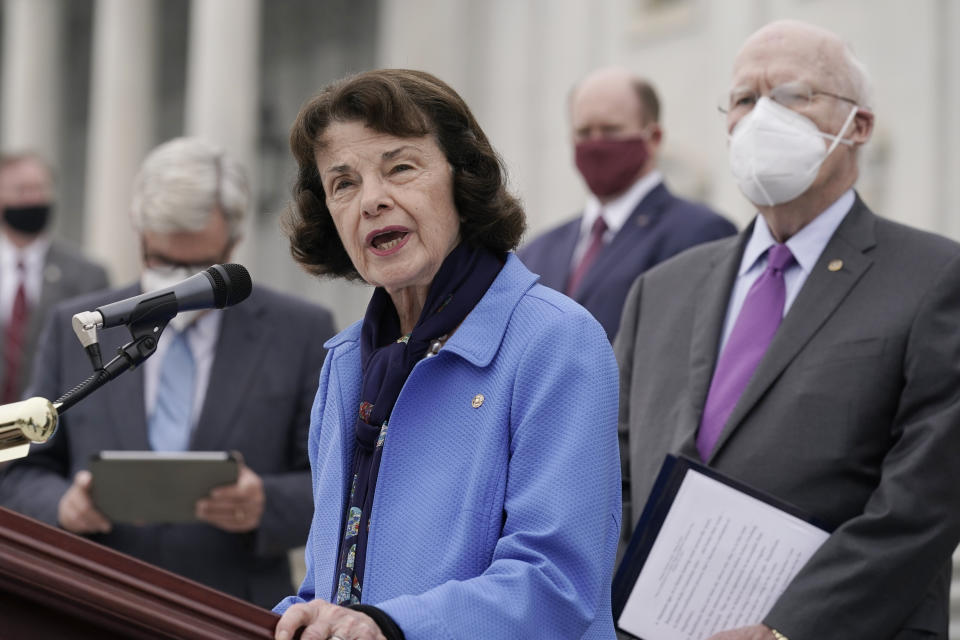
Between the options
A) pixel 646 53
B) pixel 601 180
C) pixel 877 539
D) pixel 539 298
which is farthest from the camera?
pixel 646 53

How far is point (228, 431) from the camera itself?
4.56 m

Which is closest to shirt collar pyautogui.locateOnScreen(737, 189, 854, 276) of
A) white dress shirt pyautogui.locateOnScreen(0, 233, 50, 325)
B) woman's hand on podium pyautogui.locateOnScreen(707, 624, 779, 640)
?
woman's hand on podium pyautogui.locateOnScreen(707, 624, 779, 640)

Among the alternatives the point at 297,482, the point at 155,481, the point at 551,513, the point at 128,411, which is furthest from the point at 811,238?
the point at 128,411

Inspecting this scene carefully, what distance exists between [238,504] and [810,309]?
197 centimetres

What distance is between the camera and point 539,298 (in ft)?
8.34

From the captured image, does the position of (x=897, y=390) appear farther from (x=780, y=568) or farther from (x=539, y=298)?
(x=539, y=298)

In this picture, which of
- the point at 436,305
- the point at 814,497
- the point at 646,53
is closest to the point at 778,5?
the point at 646,53

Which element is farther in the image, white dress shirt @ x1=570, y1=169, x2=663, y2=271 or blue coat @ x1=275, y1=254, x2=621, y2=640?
white dress shirt @ x1=570, y1=169, x2=663, y2=271

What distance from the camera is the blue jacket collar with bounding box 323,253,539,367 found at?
2.46 metres

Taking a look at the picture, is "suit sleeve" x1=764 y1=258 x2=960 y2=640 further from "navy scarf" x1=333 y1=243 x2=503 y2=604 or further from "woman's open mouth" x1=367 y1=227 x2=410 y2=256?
"woman's open mouth" x1=367 y1=227 x2=410 y2=256

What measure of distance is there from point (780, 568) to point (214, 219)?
2364mm

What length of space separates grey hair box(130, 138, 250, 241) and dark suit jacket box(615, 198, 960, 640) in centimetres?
176

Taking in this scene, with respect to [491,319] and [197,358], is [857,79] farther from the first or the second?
[197,358]

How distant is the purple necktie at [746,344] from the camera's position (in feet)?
11.9
